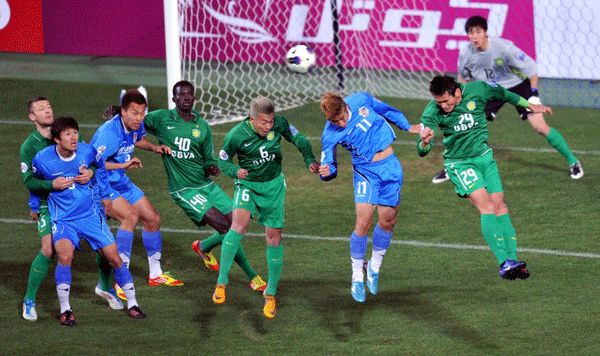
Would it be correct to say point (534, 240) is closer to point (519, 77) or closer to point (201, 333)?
point (519, 77)

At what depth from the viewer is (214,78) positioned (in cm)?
1714

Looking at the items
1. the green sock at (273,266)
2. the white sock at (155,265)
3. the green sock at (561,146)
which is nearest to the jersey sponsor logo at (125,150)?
the white sock at (155,265)

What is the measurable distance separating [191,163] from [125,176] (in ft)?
1.89

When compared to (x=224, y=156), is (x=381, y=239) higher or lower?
lower

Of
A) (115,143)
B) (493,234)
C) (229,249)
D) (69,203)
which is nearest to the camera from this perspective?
(69,203)

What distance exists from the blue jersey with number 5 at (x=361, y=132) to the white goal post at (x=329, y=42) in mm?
7837

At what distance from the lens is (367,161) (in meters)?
8.26

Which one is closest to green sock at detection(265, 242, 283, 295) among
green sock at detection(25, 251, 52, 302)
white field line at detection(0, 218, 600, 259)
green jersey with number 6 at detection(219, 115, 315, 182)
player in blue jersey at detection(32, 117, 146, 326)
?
green jersey with number 6 at detection(219, 115, 315, 182)

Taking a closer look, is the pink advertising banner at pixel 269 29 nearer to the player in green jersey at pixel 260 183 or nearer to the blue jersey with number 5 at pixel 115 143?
the blue jersey with number 5 at pixel 115 143

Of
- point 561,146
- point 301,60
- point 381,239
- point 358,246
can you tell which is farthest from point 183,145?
point 561,146

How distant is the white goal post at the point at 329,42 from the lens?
16547mm

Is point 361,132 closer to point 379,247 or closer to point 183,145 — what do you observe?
point 379,247

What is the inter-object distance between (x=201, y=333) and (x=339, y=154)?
634 cm

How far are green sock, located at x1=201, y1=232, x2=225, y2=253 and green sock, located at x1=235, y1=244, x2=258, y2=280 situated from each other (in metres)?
0.29
